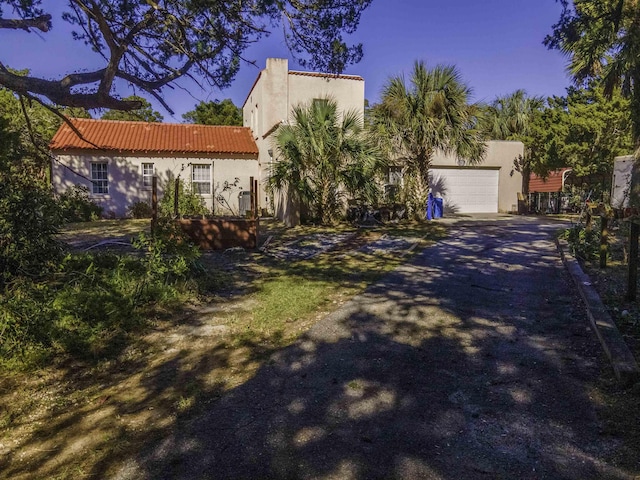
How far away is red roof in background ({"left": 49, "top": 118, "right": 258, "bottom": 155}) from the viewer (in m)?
20.4

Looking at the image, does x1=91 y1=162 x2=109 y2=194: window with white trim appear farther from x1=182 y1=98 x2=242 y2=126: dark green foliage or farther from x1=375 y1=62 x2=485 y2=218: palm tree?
x1=182 y1=98 x2=242 y2=126: dark green foliage

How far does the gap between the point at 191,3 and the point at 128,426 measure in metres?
5.90

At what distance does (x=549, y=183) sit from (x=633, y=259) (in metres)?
22.3

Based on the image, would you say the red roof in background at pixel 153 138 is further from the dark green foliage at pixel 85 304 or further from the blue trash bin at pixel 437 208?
the dark green foliage at pixel 85 304

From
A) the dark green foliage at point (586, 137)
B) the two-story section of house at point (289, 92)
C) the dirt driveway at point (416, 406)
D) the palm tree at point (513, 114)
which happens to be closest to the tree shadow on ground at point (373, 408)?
the dirt driveway at point (416, 406)

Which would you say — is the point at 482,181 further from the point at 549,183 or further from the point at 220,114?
the point at 220,114

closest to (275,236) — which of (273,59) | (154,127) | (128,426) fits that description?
(273,59)

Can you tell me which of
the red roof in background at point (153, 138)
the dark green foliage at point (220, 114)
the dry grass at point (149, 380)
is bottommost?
the dry grass at point (149, 380)

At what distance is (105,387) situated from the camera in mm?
4352

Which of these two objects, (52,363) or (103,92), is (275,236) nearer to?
(103,92)

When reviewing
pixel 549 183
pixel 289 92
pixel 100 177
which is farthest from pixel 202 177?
pixel 549 183

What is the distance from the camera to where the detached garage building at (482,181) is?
71.8 feet

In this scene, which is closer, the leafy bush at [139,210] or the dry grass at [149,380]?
the dry grass at [149,380]

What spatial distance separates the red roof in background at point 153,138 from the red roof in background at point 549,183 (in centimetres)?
1544
